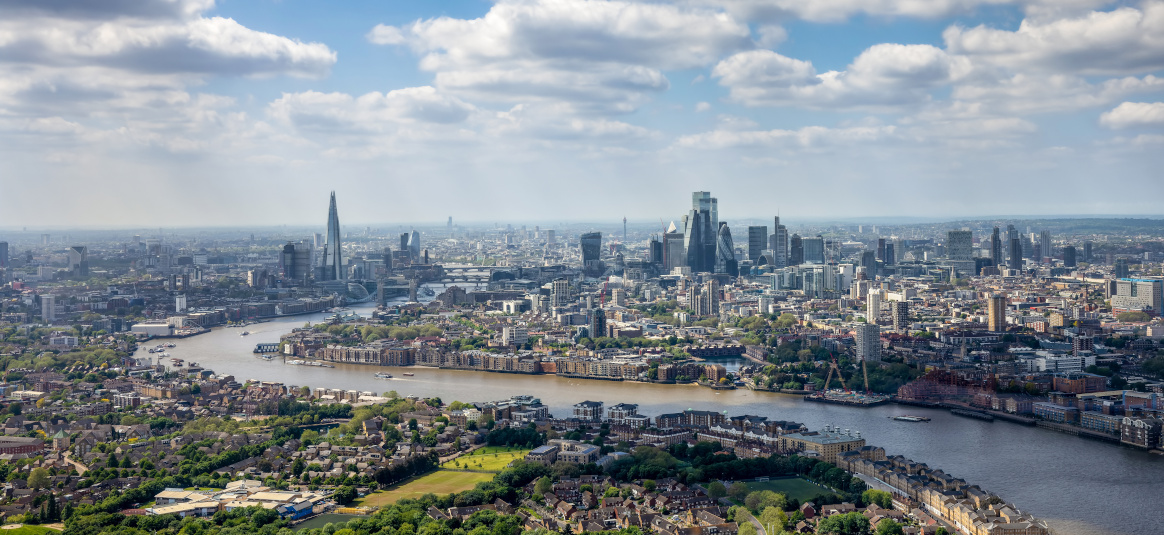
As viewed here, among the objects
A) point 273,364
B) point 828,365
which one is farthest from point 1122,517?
point 273,364

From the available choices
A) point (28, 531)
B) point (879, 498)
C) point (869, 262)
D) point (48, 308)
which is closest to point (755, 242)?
point (869, 262)

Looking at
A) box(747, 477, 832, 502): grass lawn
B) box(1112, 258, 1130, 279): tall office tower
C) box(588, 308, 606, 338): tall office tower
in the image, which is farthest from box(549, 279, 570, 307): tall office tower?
box(747, 477, 832, 502): grass lawn

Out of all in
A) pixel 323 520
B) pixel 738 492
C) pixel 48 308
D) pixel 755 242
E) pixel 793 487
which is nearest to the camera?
pixel 323 520

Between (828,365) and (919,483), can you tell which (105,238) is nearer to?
(828,365)

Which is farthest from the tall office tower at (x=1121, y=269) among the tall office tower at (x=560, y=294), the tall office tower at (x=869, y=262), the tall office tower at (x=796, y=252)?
the tall office tower at (x=560, y=294)

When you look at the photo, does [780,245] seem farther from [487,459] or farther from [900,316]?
[487,459]

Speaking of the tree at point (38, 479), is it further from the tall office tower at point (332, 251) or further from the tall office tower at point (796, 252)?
the tall office tower at point (796, 252)

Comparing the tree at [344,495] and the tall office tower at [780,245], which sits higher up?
the tall office tower at [780,245]
